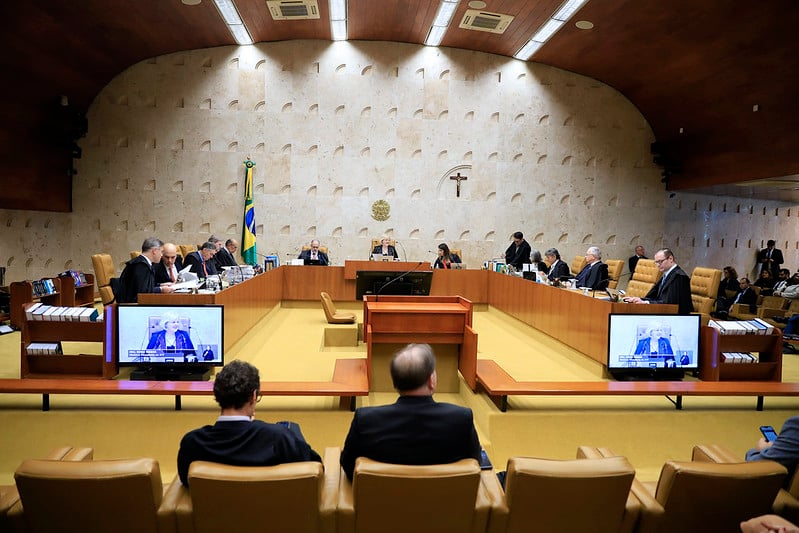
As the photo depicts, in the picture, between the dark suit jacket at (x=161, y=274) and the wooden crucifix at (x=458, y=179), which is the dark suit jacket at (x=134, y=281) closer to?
the dark suit jacket at (x=161, y=274)

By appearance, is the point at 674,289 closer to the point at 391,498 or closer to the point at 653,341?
the point at 653,341

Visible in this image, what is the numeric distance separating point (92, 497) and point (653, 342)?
148 inches

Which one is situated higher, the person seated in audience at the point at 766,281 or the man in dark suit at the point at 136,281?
the man in dark suit at the point at 136,281

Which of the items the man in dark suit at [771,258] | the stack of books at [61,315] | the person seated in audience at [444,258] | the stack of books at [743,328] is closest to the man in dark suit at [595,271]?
the stack of books at [743,328]

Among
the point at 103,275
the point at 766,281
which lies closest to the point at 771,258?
the point at 766,281

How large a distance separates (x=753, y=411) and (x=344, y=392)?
2674mm

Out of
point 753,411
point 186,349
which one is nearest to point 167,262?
point 186,349

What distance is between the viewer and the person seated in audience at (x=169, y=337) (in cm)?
370

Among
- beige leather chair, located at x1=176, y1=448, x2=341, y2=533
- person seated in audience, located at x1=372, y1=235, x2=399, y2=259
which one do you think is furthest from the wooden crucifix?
beige leather chair, located at x1=176, y1=448, x2=341, y2=533

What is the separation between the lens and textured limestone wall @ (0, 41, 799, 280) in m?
10.2

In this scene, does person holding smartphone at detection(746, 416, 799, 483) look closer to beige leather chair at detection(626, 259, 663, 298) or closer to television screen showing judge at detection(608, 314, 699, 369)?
television screen showing judge at detection(608, 314, 699, 369)

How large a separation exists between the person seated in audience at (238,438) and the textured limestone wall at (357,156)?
8.82m

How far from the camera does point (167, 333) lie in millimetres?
3709

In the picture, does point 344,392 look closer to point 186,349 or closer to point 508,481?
point 186,349
